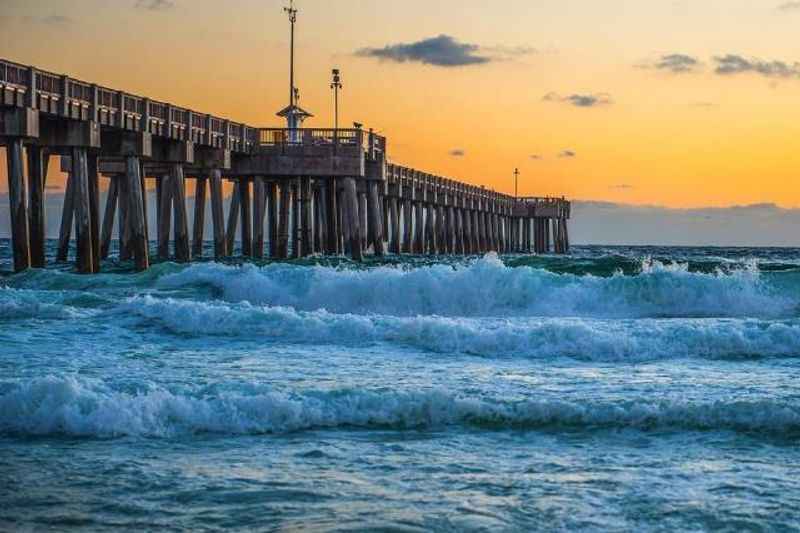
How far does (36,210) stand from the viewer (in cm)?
2570

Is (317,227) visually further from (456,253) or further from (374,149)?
(456,253)

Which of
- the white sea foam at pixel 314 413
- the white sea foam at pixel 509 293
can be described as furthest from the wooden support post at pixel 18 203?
the white sea foam at pixel 314 413

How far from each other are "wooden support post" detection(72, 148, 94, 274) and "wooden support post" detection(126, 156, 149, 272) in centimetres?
240

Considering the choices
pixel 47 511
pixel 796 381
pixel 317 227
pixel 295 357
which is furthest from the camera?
pixel 317 227

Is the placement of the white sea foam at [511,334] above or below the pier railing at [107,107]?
below

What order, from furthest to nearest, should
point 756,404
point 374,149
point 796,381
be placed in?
1. point 374,149
2. point 796,381
3. point 756,404

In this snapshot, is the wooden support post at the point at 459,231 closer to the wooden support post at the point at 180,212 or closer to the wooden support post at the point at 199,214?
the wooden support post at the point at 199,214

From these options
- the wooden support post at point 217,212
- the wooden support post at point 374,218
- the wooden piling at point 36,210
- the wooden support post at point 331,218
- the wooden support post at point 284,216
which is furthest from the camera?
the wooden support post at point 374,218

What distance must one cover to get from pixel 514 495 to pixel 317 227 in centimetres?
4432

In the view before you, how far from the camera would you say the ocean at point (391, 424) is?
7051 millimetres

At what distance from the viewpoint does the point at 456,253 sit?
250 feet

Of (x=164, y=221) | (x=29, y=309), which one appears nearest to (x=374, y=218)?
(x=164, y=221)

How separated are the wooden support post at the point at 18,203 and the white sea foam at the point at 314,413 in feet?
50.7

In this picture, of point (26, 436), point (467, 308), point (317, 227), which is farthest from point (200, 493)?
point (317, 227)
